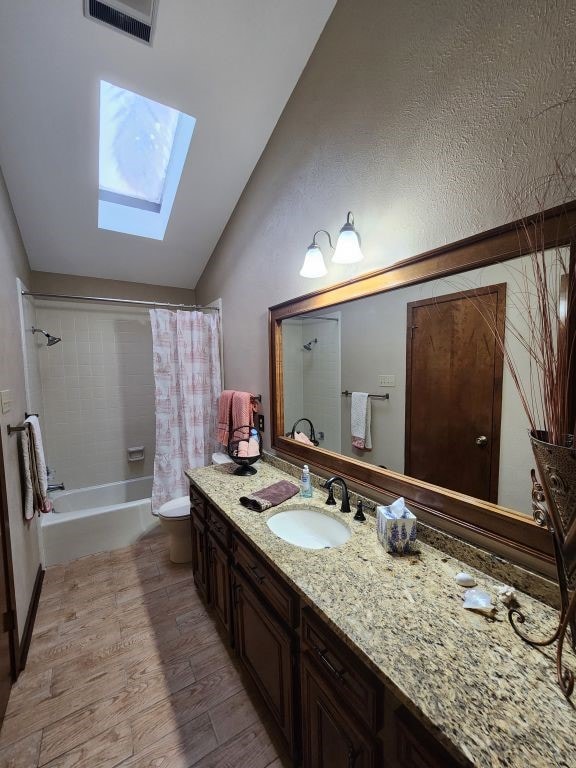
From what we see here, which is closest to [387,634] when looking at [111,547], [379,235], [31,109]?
[379,235]

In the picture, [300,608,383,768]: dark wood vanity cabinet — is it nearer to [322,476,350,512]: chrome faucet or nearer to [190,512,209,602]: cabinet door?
[322,476,350,512]: chrome faucet

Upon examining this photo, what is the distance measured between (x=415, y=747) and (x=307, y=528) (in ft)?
2.75

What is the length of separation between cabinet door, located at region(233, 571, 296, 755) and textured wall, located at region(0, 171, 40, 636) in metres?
1.17

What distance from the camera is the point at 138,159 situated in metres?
2.26

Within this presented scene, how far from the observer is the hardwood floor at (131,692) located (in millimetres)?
1168

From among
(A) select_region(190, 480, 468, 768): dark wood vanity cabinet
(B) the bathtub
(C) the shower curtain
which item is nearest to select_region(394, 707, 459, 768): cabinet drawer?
(A) select_region(190, 480, 468, 768): dark wood vanity cabinet

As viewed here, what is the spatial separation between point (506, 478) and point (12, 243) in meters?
2.89

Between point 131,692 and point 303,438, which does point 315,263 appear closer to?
point 303,438

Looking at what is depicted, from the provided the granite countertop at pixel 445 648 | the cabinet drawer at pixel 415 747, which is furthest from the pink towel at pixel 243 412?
the cabinet drawer at pixel 415 747

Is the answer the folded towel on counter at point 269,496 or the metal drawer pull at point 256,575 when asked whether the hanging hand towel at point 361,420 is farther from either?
the metal drawer pull at point 256,575

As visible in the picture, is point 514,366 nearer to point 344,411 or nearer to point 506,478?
point 506,478

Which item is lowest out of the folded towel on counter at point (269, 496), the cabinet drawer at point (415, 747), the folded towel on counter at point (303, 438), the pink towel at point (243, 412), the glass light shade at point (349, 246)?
the cabinet drawer at point (415, 747)

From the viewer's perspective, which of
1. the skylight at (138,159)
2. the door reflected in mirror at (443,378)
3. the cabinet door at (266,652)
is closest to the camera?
the door reflected in mirror at (443,378)

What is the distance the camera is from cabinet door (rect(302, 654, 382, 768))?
0.74m
